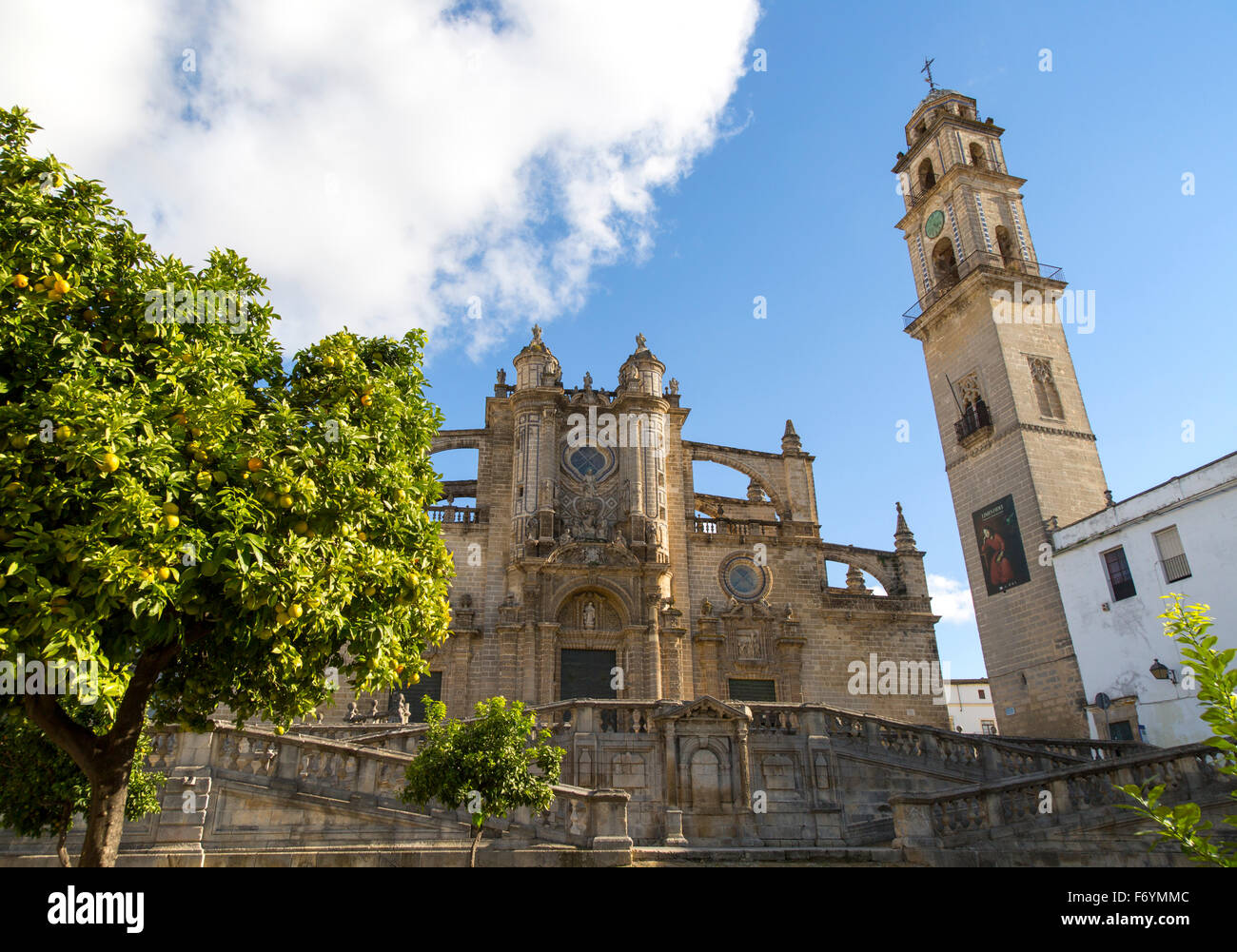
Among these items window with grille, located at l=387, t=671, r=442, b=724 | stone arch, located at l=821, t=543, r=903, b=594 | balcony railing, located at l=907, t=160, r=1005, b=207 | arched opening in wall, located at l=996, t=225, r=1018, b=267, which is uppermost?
balcony railing, located at l=907, t=160, r=1005, b=207

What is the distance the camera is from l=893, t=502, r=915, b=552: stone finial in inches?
1252

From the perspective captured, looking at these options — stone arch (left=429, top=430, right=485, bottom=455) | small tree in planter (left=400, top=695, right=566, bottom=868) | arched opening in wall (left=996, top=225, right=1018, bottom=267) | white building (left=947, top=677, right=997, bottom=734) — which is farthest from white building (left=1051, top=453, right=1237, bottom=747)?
white building (left=947, top=677, right=997, bottom=734)

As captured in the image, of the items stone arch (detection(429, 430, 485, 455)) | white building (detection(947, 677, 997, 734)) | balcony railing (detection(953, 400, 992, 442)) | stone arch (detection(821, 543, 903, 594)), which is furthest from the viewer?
white building (detection(947, 677, 997, 734))

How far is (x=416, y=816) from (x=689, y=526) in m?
18.4

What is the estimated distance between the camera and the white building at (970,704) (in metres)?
54.4

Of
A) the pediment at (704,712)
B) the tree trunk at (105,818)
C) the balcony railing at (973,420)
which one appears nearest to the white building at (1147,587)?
the balcony railing at (973,420)

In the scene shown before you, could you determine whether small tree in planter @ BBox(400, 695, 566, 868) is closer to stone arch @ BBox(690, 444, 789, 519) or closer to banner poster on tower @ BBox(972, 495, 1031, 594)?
banner poster on tower @ BBox(972, 495, 1031, 594)

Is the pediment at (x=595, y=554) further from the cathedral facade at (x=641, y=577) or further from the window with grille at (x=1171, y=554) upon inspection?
the window with grille at (x=1171, y=554)

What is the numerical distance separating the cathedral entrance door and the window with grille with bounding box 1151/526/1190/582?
16.0 metres

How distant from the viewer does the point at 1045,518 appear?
980 inches
